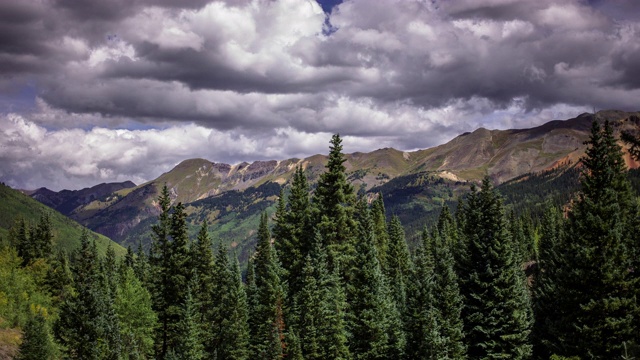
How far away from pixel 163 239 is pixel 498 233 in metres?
34.8

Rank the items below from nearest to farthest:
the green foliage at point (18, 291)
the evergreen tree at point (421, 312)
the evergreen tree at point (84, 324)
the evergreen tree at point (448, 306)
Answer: the evergreen tree at point (421, 312) < the evergreen tree at point (448, 306) < the evergreen tree at point (84, 324) < the green foliage at point (18, 291)

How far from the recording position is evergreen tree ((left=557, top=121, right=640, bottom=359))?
3259 centimetres

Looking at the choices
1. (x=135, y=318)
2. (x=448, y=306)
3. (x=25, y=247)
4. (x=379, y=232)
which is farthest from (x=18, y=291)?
(x=448, y=306)

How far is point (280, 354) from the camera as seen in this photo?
154 feet

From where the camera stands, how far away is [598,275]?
1323 inches

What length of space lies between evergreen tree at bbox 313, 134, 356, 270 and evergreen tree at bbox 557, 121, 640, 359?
59.2 feet

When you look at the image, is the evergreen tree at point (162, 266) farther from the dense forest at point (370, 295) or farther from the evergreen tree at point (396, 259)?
the evergreen tree at point (396, 259)

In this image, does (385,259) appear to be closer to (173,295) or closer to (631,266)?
(173,295)

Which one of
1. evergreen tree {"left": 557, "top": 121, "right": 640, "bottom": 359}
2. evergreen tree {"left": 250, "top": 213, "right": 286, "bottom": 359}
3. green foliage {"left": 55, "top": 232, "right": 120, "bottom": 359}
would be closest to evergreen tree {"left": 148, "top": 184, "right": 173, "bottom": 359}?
green foliage {"left": 55, "top": 232, "right": 120, "bottom": 359}

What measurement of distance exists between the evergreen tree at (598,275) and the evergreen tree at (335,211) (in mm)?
18048

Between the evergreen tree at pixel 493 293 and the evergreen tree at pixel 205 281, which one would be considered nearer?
the evergreen tree at pixel 493 293

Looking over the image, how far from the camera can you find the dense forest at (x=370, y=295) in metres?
34.0

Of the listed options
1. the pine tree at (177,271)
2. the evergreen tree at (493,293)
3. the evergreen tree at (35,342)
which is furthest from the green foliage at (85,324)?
the evergreen tree at (493,293)

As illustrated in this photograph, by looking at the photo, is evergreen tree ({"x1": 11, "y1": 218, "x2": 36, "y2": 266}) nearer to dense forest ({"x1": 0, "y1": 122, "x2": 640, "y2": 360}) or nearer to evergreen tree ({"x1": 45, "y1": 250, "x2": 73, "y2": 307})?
evergreen tree ({"x1": 45, "y1": 250, "x2": 73, "y2": 307})
